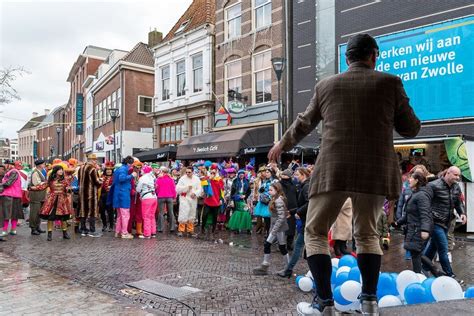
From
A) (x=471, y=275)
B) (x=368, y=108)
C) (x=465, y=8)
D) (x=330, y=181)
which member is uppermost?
(x=465, y=8)

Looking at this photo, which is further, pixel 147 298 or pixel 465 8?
pixel 465 8

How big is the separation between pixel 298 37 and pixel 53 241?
494 inches

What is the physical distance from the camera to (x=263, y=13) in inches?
746

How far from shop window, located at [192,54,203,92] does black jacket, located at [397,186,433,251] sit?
59.0 ft

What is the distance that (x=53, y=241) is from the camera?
9445 mm

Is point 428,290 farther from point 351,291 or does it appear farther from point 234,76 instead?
point 234,76

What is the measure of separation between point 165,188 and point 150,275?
5123 mm

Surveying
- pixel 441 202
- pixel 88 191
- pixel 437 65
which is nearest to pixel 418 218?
pixel 441 202

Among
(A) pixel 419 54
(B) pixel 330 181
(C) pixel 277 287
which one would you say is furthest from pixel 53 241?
(A) pixel 419 54

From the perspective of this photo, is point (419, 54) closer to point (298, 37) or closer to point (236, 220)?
point (298, 37)

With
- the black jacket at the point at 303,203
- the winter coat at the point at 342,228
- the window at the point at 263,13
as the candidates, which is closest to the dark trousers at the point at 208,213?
the winter coat at the point at 342,228

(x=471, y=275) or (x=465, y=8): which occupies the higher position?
(x=465, y=8)

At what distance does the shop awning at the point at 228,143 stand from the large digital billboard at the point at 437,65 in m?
5.89

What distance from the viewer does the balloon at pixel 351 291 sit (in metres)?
3.54
